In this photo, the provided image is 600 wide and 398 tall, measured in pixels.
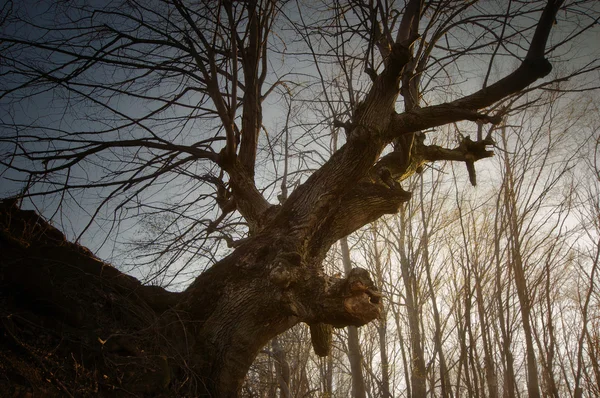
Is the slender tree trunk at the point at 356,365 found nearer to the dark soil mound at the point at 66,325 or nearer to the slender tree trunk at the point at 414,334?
the slender tree trunk at the point at 414,334

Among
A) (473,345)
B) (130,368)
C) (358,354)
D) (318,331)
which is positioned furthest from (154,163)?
(358,354)

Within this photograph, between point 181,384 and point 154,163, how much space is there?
8.46ft

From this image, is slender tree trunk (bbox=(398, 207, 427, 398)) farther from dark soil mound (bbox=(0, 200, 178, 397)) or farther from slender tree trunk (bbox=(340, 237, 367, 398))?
dark soil mound (bbox=(0, 200, 178, 397))

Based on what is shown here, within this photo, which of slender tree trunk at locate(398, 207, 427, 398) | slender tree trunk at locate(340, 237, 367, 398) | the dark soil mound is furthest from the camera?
slender tree trunk at locate(340, 237, 367, 398)

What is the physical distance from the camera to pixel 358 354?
6098mm

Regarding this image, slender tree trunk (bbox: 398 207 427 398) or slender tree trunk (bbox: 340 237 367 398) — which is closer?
slender tree trunk (bbox: 398 207 427 398)

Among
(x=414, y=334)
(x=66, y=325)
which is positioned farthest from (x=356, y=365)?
(x=66, y=325)

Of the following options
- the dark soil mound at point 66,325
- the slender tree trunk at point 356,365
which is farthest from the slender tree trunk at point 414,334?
the dark soil mound at point 66,325

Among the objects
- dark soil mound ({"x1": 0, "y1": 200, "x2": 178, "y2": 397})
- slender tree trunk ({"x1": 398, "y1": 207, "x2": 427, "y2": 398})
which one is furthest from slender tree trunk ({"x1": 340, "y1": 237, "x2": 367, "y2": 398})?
dark soil mound ({"x1": 0, "y1": 200, "x2": 178, "y2": 397})

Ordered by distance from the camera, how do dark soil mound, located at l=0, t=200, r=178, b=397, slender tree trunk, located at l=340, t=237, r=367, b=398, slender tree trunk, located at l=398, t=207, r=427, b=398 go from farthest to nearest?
slender tree trunk, located at l=340, t=237, r=367, b=398 < slender tree trunk, located at l=398, t=207, r=427, b=398 < dark soil mound, located at l=0, t=200, r=178, b=397

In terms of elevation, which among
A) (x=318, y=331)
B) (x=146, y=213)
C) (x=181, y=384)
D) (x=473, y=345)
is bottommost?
(x=181, y=384)

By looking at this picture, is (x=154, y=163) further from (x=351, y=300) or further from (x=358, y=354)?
(x=358, y=354)

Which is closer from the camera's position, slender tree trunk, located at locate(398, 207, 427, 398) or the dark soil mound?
the dark soil mound

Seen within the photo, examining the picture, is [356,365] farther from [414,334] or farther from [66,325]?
[66,325]
